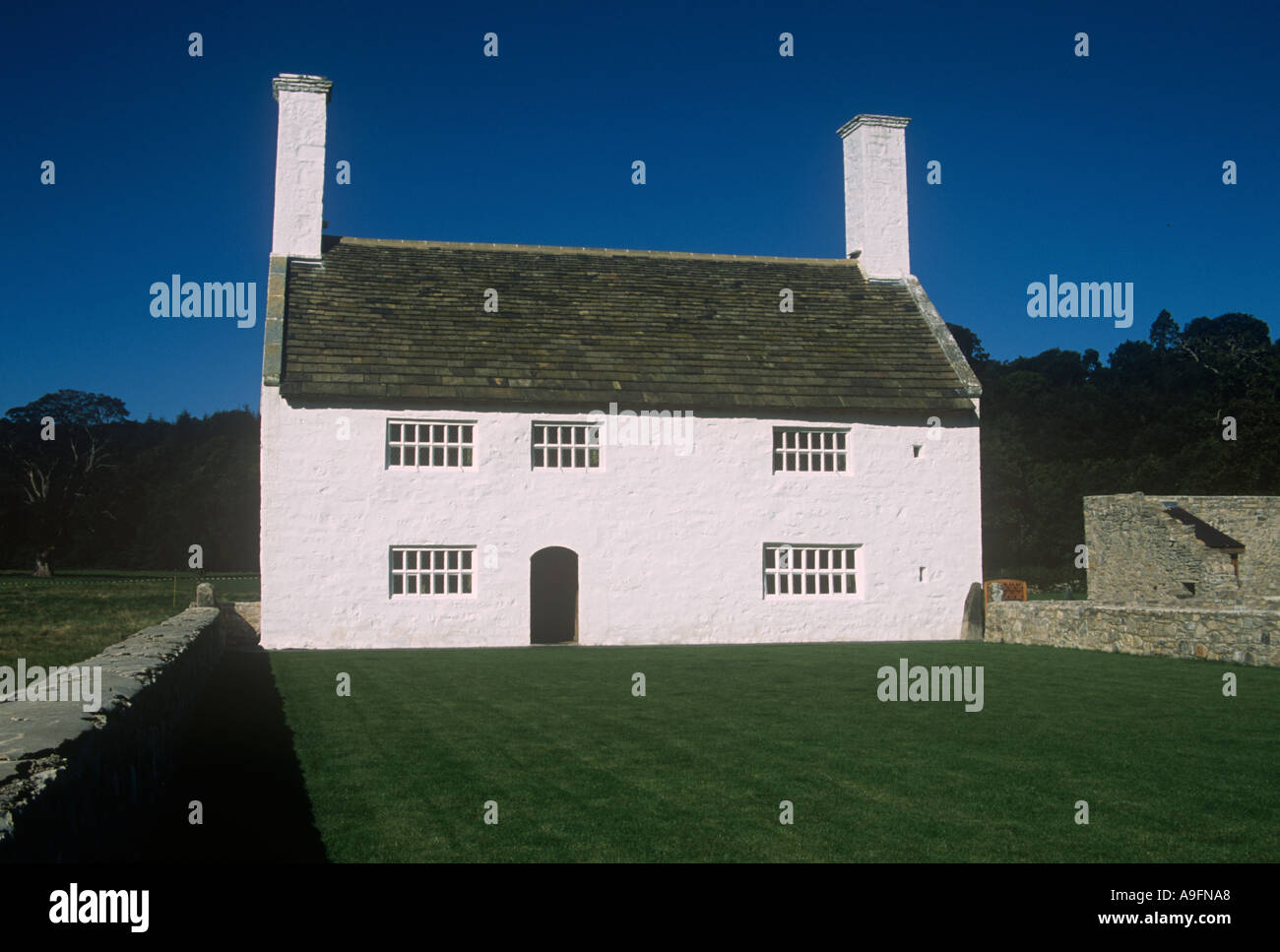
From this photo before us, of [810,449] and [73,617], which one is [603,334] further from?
[73,617]

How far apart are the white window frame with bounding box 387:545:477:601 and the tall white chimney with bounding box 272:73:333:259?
7793 mm

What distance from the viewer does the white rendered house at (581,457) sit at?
891 inches

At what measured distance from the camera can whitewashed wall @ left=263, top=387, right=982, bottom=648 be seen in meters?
22.5

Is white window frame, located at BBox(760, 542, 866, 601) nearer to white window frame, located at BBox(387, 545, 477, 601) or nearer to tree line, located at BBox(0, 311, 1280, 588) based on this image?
white window frame, located at BBox(387, 545, 477, 601)

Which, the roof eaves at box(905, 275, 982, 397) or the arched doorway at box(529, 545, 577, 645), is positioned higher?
the roof eaves at box(905, 275, 982, 397)

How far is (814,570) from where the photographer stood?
24797mm

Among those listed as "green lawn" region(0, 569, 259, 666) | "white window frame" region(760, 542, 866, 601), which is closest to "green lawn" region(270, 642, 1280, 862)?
"green lawn" region(0, 569, 259, 666)

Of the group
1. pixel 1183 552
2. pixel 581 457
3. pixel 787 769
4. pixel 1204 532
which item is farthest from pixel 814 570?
pixel 787 769

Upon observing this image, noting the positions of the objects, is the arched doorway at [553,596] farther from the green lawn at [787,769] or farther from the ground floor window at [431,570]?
the green lawn at [787,769]

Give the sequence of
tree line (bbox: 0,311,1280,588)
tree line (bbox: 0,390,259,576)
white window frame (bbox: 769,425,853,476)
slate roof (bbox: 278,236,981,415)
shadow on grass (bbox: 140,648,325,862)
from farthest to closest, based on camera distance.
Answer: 1. tree line (bbox: 0,390,259,576)
2. tree line (bbox: 0,311,1280,588)
3. white window frame (bbox: 769,425,853,476)
4. slate roof (bbox: 278,236,981,415)
5. shadow on grass (bbox: 140,648,325,862)

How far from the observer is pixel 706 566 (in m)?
24.1

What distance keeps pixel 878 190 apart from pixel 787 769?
2280cm
